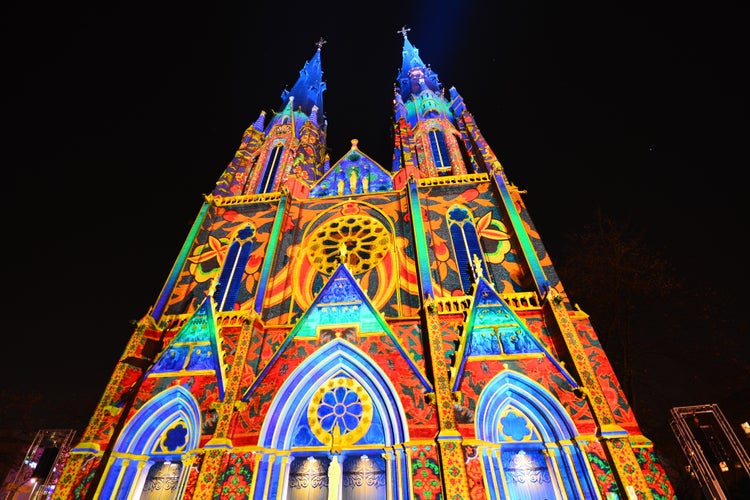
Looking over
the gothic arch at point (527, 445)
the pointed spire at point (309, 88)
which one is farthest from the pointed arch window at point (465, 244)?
the pointed spire at point (309, 88)

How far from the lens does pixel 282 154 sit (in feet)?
57.4

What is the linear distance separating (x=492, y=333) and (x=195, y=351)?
747 cm

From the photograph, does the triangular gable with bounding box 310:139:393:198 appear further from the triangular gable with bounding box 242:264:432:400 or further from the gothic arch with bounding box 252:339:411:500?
the gothic arch with bounding box 252:339:411:500

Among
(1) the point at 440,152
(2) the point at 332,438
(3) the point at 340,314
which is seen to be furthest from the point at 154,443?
(1) the point at 440,152

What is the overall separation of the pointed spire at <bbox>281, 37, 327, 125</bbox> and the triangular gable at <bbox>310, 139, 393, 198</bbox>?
9139 mm

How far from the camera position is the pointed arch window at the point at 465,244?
1037cm

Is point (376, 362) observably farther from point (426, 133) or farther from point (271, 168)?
point (426, 133)

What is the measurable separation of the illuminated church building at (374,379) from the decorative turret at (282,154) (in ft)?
11.5

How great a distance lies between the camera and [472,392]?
7652mm

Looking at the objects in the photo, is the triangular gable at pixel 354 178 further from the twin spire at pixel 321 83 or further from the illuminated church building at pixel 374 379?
the twin spire at pixel 321 83

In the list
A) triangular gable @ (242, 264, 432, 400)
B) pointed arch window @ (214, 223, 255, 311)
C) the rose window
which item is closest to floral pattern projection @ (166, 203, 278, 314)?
pointed arch window @ (214, 223, 255, 311)

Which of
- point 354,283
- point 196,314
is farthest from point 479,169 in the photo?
point 196,314

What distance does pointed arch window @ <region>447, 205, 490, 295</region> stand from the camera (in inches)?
408

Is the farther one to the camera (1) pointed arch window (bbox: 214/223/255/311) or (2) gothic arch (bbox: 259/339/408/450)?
(1) pointed arch window (bbox: 214/223/255/311)
